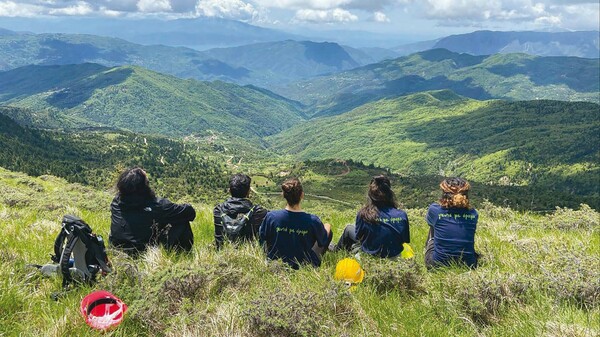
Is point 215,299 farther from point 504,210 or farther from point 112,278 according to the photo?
point 504,210

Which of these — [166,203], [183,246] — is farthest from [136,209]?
[183,246]

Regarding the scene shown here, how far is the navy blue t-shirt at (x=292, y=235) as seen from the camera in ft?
24.5

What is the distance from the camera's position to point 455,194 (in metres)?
7.85

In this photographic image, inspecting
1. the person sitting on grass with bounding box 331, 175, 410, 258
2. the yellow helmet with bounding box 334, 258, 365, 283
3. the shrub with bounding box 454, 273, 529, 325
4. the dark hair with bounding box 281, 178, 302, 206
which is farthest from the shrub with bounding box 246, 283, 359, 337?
the person sitting on grass with bounding box 331, 175, 410, 258

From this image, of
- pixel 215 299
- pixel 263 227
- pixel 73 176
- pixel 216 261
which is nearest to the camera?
pixel 215 299

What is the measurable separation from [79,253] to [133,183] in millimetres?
2170

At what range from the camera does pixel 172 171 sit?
164 m

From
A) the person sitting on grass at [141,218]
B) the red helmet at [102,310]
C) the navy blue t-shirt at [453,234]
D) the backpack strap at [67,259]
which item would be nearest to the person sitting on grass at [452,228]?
the navy blue t-shirt at [453,234]

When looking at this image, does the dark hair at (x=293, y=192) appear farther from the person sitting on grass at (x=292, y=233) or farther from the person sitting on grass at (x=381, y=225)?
the person sitting on grass at (x=381, y=225)

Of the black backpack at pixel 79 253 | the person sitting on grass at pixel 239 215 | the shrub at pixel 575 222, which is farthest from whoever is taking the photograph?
the shrub at pixel 575 222

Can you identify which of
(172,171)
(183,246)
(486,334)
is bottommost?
(172,171)

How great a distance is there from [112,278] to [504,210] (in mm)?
14741

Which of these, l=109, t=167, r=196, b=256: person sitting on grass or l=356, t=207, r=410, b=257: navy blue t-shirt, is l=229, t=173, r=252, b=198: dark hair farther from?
l=356, t=207, r=410, b=257: navy blue t-shirt

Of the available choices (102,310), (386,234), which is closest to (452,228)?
(386,234)
